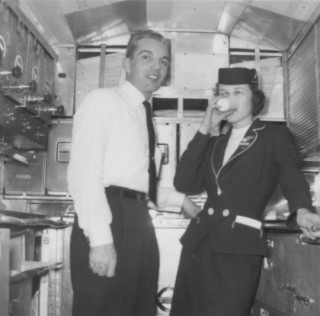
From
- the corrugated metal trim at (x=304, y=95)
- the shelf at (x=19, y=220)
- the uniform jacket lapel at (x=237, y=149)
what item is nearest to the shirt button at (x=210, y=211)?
the uniform jacket lapel at (x=237, y=149)

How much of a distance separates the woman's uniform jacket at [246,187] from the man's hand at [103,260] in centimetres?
62

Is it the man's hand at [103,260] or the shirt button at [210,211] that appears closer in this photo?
the man's hand at [103,260]

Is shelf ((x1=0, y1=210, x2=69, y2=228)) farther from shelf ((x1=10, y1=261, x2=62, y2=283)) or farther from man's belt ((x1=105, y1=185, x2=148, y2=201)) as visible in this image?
man's belt ((x1=105, y1=185, x2=148, y2=201))

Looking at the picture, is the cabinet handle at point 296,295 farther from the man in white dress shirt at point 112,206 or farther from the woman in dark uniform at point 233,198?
the man in white dress shirt at point 112,206

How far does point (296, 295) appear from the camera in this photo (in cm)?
207

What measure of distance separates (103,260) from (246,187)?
33.2 inches

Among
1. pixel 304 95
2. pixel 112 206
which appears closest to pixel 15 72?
pixel 112 206

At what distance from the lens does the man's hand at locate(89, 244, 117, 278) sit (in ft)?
5.26

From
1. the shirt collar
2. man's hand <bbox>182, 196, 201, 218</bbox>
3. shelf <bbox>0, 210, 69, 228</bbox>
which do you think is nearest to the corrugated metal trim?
man's hand <bbox>182, 196, 201, 218</bbox>

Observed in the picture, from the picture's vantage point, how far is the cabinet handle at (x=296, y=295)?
77.2 inches

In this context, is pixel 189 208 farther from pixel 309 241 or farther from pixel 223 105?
pixel 309 241

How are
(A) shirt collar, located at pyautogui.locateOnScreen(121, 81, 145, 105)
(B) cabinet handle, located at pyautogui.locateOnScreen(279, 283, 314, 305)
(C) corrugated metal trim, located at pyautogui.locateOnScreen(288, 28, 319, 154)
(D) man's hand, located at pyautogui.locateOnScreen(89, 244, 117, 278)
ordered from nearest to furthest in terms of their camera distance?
1. (D) man's hand, located at pyautogui.locateOnScreen(89, 244, 117, 278)
2. (B) cabinet handle, located at pyautogui.locateOnScreen(279, 283, 314, 305)
3. (A) shirt collar, located at pyautogui.locateOnScreen(121, 81, 145, 105)
4. (C) corrugated metal trim, located at pyautogui.locateOnScreen(288, 28, 319, 154)

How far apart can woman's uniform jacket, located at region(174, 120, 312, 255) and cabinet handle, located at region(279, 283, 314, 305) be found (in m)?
0.24

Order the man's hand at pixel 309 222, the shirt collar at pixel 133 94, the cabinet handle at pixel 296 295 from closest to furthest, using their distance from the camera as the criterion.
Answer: the man's hand at pixel 309 222
the cabinet handle at pixel 296 295
the shirt collar at pixel 133 94
